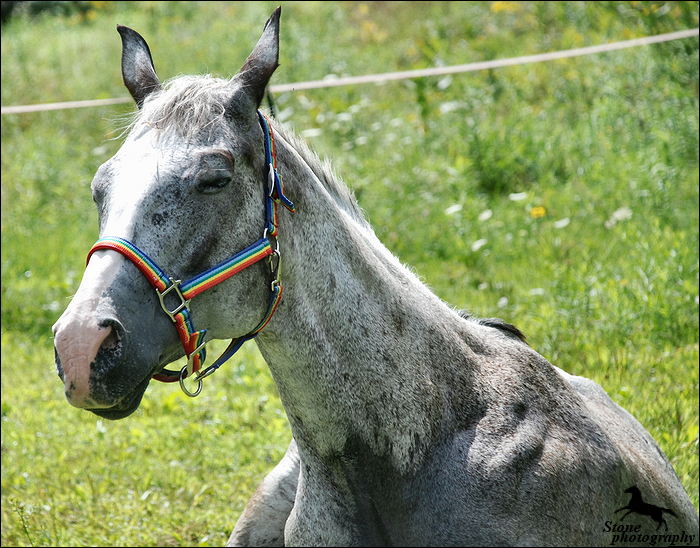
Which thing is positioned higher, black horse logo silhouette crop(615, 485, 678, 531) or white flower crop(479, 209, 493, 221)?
black horse logo silhouette crop(615, 485, 678, 531)

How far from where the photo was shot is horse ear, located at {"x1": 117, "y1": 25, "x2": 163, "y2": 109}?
6.95ft

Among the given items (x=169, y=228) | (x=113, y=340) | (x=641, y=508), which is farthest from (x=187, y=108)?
(x=641, y=508)

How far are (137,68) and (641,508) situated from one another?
2.39 m

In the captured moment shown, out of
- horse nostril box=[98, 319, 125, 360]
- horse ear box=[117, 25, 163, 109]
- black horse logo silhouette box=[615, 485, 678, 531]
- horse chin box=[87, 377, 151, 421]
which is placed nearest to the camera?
horse nostril box=[98, 319, 125, 360]

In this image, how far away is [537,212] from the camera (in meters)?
6.09

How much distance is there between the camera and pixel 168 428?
4.51 meters

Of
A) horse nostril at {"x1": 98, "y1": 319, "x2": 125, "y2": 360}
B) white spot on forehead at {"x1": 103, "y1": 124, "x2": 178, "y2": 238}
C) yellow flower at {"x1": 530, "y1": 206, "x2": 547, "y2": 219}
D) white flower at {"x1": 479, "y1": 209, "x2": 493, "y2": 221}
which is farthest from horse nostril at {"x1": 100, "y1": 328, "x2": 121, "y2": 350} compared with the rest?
yellow flower at {"x1": 530, "y1": 206, "x2": 547, "y2": 219}

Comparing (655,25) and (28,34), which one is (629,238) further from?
(28,34)

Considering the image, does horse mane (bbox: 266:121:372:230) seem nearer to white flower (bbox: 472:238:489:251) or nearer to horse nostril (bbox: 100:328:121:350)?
horse nostril (bbox: 100:328:121:350)

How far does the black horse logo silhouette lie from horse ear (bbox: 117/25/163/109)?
86.0 inches

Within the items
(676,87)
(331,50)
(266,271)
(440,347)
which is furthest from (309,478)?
(331,50)

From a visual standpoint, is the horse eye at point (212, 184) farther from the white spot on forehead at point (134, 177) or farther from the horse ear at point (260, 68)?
the horse ear at point (260, 68)

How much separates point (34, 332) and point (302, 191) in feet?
16.1

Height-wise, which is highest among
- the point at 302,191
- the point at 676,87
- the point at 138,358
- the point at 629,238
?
the point at 302,191
